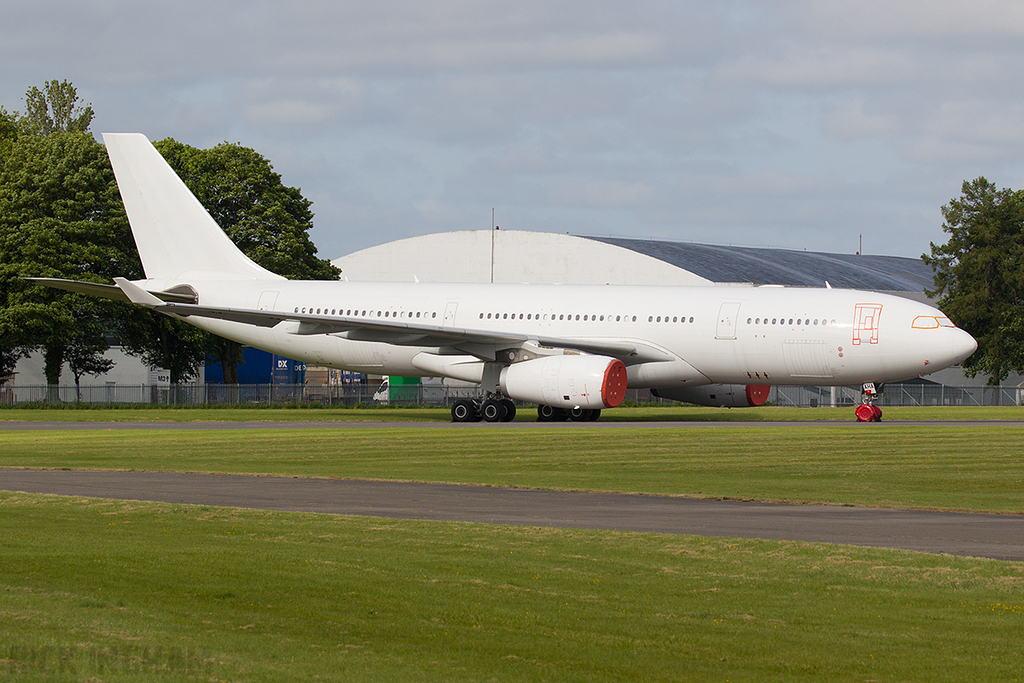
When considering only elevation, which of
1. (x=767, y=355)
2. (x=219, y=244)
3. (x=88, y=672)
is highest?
(x=219, y=244)

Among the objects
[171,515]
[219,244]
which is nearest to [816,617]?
[171,515]

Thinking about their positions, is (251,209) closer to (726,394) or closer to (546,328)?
(546,328)

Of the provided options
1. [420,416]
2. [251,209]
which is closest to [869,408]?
[420,416]

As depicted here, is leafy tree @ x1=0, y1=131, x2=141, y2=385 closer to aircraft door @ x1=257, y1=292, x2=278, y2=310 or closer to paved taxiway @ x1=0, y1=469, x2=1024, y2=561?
aircraft door @ x1=257, y1=292, x2=278, y2=310

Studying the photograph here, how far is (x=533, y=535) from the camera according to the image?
12836 millimetres

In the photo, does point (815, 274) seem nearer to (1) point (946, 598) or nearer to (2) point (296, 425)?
(2) point (296, 425)

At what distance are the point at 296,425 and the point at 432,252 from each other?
4495 cm

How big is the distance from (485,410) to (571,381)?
4166 mm

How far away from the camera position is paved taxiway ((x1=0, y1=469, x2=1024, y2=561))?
42.9ft

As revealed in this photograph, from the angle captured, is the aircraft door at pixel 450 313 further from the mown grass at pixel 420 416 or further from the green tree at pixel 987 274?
the green tree at pixel 987 274

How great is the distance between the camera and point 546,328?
128ft

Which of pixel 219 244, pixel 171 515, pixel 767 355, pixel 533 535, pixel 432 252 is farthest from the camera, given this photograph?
pixel 432 252

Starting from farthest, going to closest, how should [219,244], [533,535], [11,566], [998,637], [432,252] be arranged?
[432,252], [219,244], [533,535], [11,566], [998,637]

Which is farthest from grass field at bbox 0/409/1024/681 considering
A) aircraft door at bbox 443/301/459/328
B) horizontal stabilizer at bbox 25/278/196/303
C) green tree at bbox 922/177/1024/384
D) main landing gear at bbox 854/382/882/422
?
green tree at bbox 922/177/1024/384
